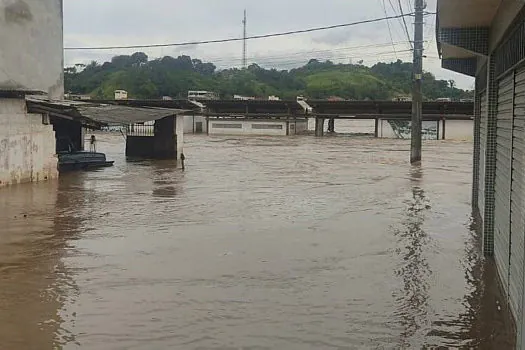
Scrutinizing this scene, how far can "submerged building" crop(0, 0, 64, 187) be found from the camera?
59.1 feet

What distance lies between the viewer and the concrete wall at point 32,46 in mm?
19078

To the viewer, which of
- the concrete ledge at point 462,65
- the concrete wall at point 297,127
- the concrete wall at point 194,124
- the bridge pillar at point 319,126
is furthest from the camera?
the concrete wall at point 194,124

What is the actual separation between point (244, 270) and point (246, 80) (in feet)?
226

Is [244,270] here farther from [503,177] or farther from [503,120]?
[503,120]

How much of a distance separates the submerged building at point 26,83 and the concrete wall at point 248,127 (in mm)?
30128

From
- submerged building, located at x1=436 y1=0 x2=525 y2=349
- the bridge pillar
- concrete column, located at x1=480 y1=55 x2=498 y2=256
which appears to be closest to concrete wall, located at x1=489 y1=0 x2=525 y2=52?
submerged building, located at x1=436 y1=0 x2=525 y2=349

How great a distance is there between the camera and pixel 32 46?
2062 centimetres

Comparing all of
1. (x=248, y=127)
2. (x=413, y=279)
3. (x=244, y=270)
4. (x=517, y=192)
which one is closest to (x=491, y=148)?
(x=413, y=279)

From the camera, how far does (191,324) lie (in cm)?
654

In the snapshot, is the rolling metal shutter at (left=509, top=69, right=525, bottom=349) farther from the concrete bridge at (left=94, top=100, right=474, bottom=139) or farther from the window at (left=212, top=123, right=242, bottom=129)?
the window at (left=212, top=123, right=242, bottom=129)

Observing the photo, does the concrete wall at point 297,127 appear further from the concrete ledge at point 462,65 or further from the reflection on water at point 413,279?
the reflection on water at point 413,279

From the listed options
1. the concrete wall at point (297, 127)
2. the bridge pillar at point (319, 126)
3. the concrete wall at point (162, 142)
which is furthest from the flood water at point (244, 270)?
the concrete wall at point (297, 127)

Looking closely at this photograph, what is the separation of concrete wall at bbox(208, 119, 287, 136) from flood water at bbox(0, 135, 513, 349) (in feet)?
109

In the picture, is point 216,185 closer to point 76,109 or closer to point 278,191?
point 278,191
